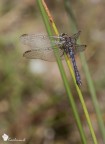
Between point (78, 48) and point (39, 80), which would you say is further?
point (39, 80)

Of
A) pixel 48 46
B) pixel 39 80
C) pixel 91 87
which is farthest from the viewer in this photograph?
pixel 39 80

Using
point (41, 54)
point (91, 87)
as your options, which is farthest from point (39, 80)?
point (91, 87)

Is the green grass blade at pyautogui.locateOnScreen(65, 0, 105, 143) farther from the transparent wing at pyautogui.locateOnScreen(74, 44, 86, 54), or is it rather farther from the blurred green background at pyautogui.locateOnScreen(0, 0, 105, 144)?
the blurred green background at pyautogui.locateOnScreen(0, 0, 105, 144)

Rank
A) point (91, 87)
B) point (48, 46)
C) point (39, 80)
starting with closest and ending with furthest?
point (91, 87) < point (48, 46) < point (39, 80)

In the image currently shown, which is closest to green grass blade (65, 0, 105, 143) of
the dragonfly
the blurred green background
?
the dragonfly

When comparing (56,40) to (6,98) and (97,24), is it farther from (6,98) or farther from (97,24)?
(97,24)

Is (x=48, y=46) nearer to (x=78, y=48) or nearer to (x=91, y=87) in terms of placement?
(x=78, y=48)

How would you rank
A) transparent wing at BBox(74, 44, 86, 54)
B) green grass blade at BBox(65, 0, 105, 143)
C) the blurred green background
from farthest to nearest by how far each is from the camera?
the blurred green background
transparent wing at BBox(74, 44, 86, 54)
green grass blade at BBox(65, 0, 105, 143)

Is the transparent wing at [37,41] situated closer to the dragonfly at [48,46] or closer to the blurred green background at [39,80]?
the dragonfly at [48,46]

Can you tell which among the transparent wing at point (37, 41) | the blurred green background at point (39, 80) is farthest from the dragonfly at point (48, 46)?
the blurred green background at point (39, 80)

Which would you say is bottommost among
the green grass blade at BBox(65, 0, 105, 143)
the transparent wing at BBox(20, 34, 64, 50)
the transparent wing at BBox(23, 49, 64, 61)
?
the green grass blade at BBox(65, 0, 105, 143)
